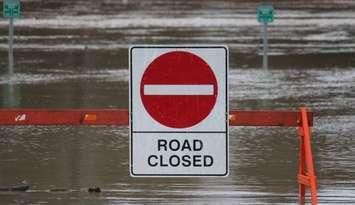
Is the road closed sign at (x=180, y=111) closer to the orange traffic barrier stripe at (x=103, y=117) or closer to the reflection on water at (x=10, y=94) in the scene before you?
the orange traffic barrier stripe at (x=103, y=117)

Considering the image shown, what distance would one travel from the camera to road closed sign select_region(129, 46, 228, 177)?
8.31 meters

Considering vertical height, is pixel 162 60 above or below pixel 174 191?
above

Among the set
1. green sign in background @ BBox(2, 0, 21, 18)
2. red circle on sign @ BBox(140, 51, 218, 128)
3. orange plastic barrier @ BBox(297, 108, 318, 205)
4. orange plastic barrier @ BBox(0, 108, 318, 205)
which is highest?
green sign in background @ BBox(2, 0, 21, 18)

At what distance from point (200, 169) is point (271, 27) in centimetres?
3202

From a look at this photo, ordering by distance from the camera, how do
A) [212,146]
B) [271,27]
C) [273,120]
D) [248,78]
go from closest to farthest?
[212,146] < [273,120] < [248,78] < [271,27]

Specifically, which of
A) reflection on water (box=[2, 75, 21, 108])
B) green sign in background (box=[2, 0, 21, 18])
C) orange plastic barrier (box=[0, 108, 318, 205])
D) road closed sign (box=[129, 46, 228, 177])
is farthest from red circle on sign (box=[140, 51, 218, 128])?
green sign in background (box=[2, 0, 21, 18])

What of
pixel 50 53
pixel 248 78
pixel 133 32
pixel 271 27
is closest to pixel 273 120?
pixel 248 78

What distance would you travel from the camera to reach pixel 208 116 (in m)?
8.33

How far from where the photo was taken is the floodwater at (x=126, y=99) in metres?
11.8

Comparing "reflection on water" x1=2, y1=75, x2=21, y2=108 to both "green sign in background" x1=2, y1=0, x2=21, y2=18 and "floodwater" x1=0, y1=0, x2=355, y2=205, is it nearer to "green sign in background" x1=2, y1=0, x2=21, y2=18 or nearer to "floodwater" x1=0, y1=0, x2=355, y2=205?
"floodwater" x1=0, y1=0, x2=355, y2=205

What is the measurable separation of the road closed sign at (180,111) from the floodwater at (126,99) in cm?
268

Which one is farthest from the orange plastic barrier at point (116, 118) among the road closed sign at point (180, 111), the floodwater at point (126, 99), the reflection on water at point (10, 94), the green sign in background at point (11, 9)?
the green sign in background at point (11, 9)

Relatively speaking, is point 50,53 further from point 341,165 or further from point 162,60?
point 162,60

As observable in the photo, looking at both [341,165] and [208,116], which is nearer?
[208,116]
